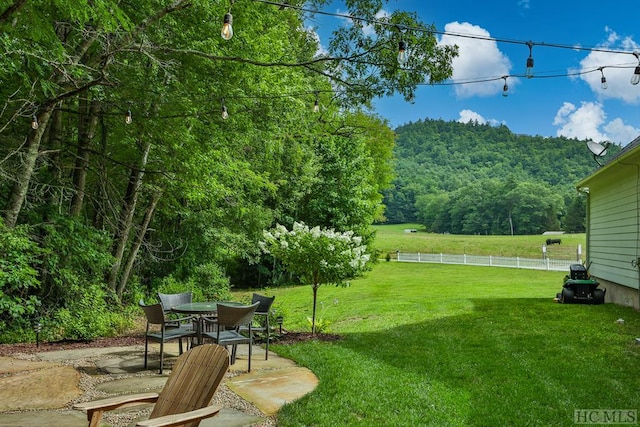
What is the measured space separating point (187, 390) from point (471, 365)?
3.89 metres

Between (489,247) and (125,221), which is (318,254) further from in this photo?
(489,247)

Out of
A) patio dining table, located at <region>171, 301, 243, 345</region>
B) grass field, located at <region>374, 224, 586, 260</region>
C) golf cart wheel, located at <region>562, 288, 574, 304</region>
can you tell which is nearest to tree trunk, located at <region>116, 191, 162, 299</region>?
patio dining table, located at <region>171, 301, 243, 345</region>

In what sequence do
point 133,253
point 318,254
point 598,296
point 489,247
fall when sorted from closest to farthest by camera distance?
point 318,254, point 598,296, point 133,253, point 489,247

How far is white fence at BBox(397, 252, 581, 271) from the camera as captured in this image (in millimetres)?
23578

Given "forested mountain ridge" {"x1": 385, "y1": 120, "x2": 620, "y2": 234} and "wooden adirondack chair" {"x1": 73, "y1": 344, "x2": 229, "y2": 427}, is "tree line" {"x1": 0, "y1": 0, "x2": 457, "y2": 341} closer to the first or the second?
"wooden adirondack chair" {"x1": 73, "y1": 344, "x2": 229, "y2": 427}

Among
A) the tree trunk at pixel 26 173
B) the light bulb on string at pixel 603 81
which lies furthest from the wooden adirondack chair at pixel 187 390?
the light bulb on string at pixel 603 81

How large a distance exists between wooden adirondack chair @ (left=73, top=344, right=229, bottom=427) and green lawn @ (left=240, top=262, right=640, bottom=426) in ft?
3.22

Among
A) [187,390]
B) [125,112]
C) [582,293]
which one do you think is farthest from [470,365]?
[582,293]

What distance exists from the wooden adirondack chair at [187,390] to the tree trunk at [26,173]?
198 inches

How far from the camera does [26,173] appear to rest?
666cm

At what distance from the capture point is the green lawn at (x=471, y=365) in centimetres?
394

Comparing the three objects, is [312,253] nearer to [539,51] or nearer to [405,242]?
[539,51]

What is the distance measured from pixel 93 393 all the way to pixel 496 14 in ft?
63.1

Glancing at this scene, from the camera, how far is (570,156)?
45219mm
